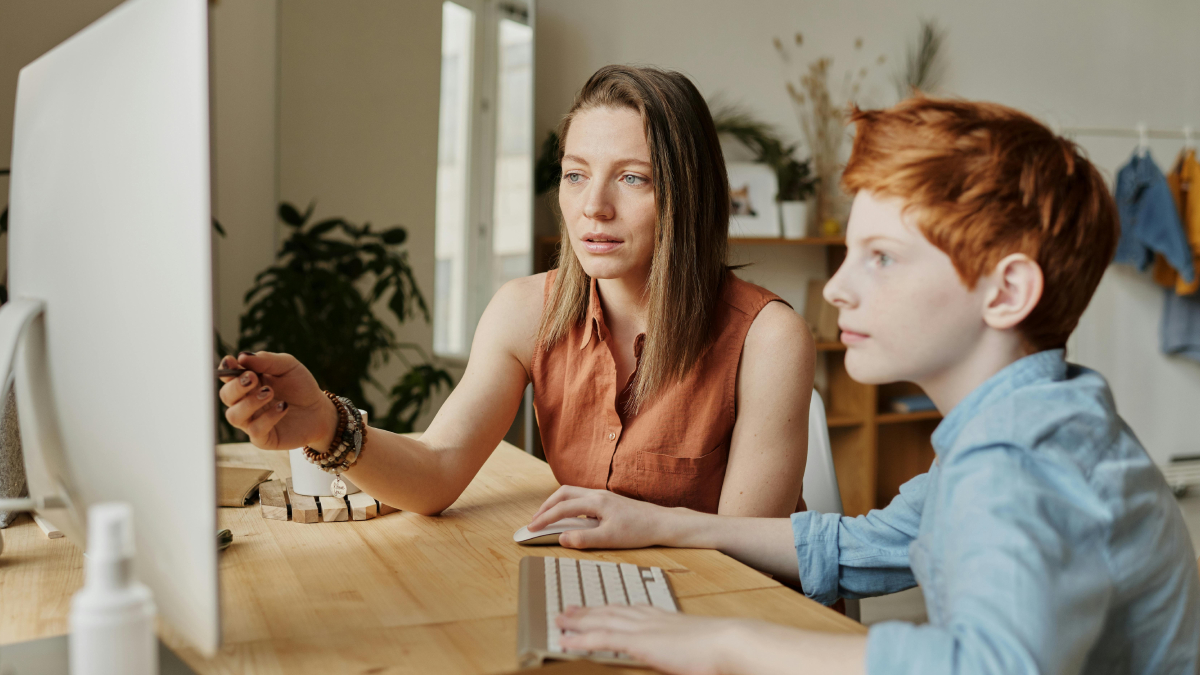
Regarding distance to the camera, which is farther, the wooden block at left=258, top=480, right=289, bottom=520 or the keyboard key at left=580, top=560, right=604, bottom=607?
the wooden block at left=258, top=480, right=289, bottom=520

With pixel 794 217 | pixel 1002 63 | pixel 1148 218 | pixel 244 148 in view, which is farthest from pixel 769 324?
pixel 1148 218

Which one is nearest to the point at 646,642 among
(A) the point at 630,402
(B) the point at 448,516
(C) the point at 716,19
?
(B) the point at 448,516

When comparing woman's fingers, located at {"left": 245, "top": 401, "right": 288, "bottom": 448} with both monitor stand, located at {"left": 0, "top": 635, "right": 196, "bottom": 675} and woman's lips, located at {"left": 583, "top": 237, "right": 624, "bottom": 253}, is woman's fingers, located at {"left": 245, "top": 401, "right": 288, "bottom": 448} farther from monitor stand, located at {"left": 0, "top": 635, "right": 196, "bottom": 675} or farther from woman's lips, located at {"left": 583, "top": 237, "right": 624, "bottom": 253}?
woman's lips, located at {"left": 583, "top": 237, "right": 624, "bottom": 253}

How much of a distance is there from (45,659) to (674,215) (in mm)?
933

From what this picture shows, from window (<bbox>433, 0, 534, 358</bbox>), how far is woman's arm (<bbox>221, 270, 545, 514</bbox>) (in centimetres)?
174

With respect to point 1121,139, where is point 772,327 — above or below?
below

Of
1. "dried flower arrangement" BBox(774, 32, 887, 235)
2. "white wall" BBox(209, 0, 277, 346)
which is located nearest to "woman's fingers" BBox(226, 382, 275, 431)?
"white wall" BBox(209, 0, 277, 346)

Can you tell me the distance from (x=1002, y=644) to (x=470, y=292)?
279cm

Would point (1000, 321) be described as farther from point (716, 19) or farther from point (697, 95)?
point (716, 19)

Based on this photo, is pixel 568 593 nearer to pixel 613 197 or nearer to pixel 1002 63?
pixel 613 197

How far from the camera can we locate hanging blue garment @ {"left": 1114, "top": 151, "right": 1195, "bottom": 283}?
4293 millimetres

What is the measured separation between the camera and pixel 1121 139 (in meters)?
4.75

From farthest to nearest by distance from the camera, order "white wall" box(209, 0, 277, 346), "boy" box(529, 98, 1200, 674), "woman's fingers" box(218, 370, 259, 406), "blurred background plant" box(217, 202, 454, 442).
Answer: "white wall" box(209, 0, 277, 346)
"blurred background plant" box(217, 202, 454, 442)
"woman's fingers" box(218, 370, 259, 406)
"boy" box(529, 98, 1200, 674)

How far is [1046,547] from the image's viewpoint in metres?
0.61
